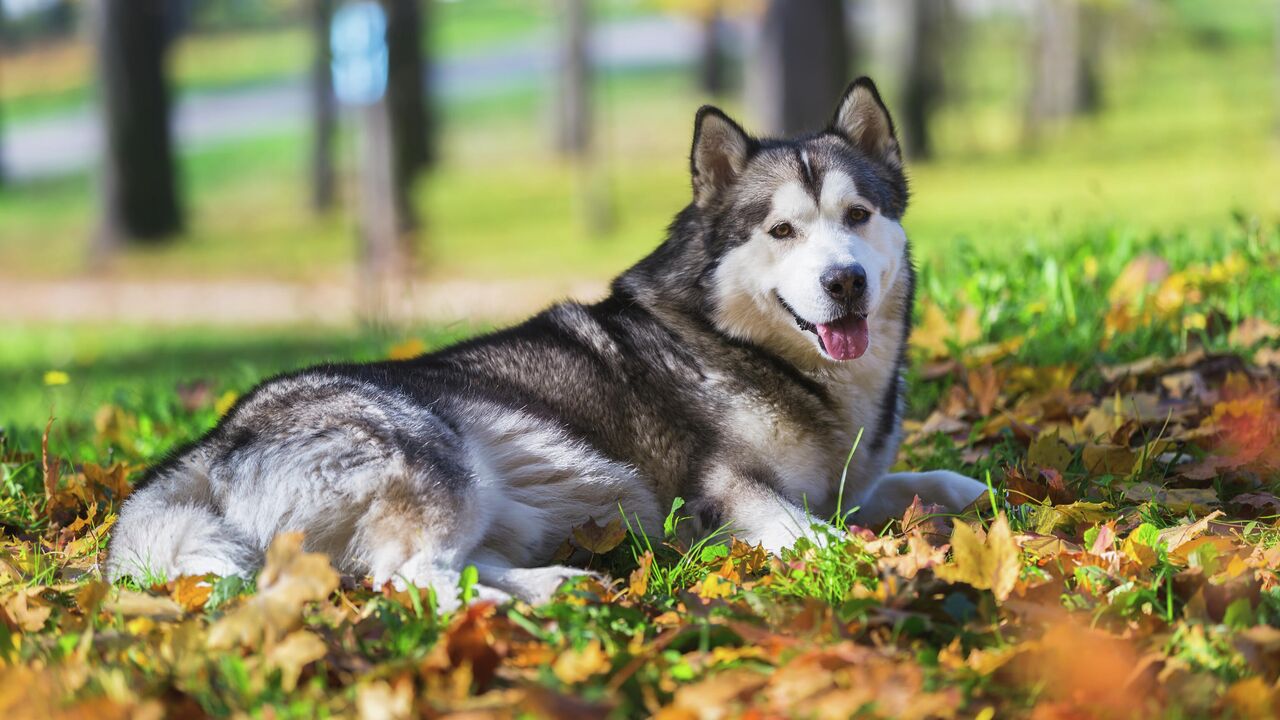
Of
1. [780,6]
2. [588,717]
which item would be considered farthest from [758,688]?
[780,6]

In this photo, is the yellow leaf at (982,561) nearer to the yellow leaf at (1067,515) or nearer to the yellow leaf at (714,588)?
the yellow leaf at (714,588)

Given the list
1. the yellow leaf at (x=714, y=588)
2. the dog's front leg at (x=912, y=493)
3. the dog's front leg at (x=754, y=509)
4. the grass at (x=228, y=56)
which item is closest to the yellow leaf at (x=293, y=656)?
the yellow leaf at (x=714, y=588)

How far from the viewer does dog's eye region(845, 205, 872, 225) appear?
167 inches

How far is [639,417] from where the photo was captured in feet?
14.0

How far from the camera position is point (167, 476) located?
Result: 147 inches

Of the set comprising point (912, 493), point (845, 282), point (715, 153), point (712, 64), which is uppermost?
point (712, 64)

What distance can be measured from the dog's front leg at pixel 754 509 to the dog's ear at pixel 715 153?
105 cm

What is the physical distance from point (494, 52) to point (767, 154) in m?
49.9

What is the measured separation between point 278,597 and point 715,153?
229 centimetres

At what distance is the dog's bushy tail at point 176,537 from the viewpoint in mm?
3482

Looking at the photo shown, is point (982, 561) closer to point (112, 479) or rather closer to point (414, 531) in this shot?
point (414, 531)

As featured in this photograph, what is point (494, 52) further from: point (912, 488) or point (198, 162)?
point (912, 488)

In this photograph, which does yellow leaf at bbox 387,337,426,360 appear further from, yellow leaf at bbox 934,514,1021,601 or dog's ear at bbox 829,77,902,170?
yellow leaf at bbox 934,514,1021,601

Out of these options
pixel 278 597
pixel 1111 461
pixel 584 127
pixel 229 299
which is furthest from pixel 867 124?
pixel 584 127
